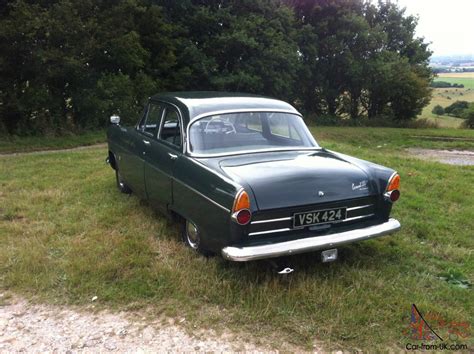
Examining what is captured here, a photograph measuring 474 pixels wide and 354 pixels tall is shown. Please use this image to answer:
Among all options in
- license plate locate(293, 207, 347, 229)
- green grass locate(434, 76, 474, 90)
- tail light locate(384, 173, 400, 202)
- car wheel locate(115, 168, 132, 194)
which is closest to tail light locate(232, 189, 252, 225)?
license plate locate(293, 207, 347, 229)

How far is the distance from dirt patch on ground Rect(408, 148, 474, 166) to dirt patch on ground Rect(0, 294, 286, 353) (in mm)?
10585

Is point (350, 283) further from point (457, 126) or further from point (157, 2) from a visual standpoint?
point (457, 126)

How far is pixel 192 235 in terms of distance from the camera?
4387 millimetres

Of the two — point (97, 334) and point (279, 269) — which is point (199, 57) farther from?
point (97, 334)

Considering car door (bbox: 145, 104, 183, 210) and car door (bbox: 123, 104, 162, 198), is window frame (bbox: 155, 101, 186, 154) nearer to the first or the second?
car door (bbox: 145, 104, 183, 210)

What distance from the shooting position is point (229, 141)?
451 cm

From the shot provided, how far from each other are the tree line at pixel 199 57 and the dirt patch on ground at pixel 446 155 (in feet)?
29.0

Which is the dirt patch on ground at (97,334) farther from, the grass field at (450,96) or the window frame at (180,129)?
the grass field at (450,96)

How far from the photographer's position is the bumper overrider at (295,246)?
343 cm

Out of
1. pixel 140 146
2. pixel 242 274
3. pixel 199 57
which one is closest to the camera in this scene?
pixel 242 274

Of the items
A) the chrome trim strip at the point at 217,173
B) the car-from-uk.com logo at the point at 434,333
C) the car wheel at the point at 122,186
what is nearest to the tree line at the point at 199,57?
the car wheel at the point at 122,186

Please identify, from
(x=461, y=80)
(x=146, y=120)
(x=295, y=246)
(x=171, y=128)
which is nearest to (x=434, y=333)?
(x=295, y=246)

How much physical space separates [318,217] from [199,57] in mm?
17685

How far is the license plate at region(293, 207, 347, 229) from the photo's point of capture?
3683mm
